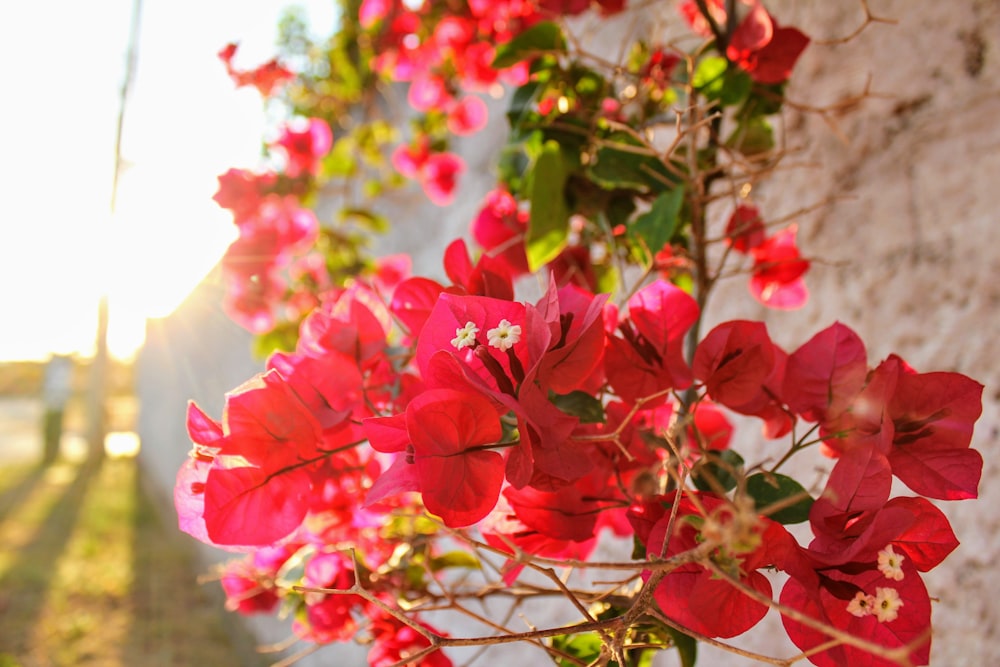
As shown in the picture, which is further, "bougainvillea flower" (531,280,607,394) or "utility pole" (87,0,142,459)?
"utility pole" (87,0,142,459)

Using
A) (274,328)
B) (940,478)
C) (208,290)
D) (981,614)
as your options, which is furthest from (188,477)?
(208,290)

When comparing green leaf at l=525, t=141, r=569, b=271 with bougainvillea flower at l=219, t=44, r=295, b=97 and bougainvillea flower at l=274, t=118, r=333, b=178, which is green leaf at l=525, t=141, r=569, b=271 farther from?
bougainvillea flower at l=219, t=44, r=295, b=97

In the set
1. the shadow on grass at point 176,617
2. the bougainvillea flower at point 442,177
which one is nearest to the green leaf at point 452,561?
the bougainvillea flower at point 442,177

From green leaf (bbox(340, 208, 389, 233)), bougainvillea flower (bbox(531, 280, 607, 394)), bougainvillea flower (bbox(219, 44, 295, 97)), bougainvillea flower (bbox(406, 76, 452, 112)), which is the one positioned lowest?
bougainvillea flower (bbox(531, 280, 607, 394))

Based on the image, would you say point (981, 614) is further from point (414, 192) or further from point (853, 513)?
point (414, 192)

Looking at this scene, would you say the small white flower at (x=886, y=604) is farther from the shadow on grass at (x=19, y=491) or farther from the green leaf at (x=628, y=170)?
the shadow on grass at (x=19, y=491)

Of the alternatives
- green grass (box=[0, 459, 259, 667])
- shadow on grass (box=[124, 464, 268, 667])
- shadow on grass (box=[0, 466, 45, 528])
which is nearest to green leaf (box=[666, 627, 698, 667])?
shadow on grass (box=[124, 464, 268, 667])

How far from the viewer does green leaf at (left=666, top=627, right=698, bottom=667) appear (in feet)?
1.16

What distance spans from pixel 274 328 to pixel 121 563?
6.99 ft

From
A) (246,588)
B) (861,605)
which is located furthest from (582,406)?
(246,588)

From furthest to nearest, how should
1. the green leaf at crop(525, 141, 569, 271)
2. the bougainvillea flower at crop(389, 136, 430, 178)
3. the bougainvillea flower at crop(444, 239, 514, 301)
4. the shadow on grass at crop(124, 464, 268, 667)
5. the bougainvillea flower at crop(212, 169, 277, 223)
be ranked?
the shadow on grass at crop(124, 464, 268, 667) < the bougainvillea flower at crop(389, 136, 430, 178) < the bougainvillea flower at crop(212, 169, 277, 223) < the green leaf at crop(525, 141, 569, 271) < the bougainvillea flower at crop(444, 239, 514, 301)

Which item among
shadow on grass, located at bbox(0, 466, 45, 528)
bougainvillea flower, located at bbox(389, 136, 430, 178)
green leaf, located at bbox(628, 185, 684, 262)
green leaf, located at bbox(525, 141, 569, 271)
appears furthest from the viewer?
shadow on grass, located at bbox(0, 466, 45, 528)

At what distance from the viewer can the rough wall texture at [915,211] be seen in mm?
492

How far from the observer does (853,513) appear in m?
0.28
